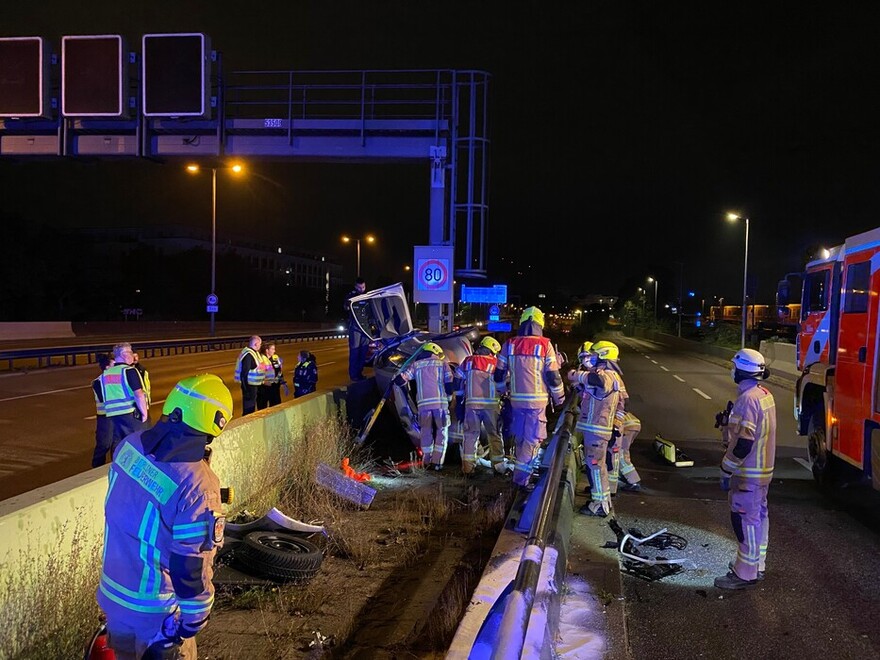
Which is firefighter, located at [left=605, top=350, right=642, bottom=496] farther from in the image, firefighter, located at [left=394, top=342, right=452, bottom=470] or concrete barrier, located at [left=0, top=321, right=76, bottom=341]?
concrete barrier, located at [left=0, top=321, right=76, bottom=341]

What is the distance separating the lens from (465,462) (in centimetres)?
841

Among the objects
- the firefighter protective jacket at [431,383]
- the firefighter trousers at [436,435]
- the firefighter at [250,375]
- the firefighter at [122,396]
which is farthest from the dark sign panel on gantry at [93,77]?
the firefighter trousers at [436,435]

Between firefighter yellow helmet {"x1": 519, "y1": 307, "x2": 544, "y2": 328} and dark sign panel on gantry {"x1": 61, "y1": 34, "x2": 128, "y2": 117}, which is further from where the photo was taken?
dark sign panel on gantry {"x1": 61, "y1": 34, "x2": 128, "y2": 117}

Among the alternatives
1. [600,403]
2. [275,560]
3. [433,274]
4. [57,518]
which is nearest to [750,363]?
[600,403]

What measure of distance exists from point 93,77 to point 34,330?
25.3 metres

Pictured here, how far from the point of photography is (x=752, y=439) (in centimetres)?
491

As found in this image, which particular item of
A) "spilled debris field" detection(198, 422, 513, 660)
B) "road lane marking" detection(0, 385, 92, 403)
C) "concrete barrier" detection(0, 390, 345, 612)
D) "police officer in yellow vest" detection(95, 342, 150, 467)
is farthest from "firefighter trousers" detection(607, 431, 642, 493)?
"road lane marking" detection(0, 385, 92, 403)

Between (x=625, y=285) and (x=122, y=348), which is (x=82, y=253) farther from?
(x=625, y=285)

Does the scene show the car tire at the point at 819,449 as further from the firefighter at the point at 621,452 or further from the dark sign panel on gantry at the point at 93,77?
the dark sign panel on gantry at the point at 93,77

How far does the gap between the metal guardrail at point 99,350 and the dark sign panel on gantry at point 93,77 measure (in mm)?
7775

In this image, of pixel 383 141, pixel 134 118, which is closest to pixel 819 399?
pixel 383 141

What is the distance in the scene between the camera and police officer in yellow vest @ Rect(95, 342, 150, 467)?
7.18 metres

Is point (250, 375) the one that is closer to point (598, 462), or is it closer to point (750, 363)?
point (598, 462)

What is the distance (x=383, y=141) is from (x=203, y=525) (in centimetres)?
1377
